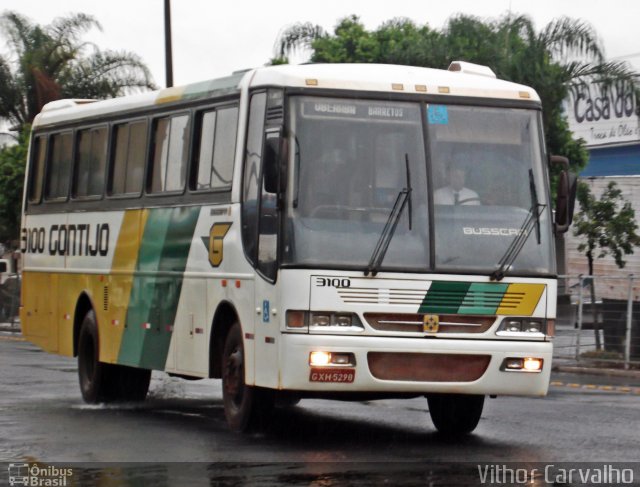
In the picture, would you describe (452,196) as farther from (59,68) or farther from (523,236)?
(59,68)

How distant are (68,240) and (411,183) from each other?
256 inches

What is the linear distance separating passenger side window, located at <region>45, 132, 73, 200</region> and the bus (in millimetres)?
4028

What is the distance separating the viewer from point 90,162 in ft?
59.5

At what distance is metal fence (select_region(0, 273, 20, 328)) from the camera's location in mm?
Answer: 41406

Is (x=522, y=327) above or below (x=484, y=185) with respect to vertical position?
below

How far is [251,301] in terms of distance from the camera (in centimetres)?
1345

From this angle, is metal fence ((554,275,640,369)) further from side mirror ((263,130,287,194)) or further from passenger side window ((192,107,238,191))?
side mirror ((263,130,287,194))

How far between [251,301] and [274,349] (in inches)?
26.0

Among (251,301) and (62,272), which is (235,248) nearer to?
(251,301)

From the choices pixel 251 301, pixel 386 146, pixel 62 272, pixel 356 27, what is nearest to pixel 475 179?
pixel 386 146

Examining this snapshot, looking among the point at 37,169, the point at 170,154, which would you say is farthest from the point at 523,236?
the point at 37,169

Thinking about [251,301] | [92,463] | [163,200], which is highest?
[163,200]

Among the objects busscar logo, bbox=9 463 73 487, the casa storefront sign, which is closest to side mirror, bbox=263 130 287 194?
busscar logo, bbox=9 463 73 487

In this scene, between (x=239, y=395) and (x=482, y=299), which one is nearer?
(x=482, y=299)
